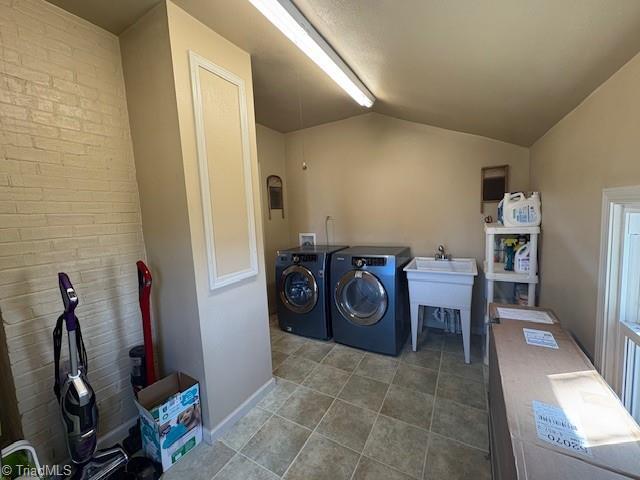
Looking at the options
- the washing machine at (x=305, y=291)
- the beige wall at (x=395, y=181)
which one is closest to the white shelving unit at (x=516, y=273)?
the beige wall at (x=395, y=181)

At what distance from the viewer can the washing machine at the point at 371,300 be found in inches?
95.7

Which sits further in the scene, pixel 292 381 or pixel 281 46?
pixel 292 381

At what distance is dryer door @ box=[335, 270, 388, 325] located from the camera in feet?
8.11

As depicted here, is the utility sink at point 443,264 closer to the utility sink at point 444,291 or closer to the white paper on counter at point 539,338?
the utility sink at point 444,291

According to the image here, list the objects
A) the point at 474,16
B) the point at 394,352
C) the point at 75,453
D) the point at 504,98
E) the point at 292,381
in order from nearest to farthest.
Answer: the point at 474,16
the point at 75,453
the point at 504,98
the point at 292,381
the point at 394,352

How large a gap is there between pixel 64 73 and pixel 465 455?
125 inches

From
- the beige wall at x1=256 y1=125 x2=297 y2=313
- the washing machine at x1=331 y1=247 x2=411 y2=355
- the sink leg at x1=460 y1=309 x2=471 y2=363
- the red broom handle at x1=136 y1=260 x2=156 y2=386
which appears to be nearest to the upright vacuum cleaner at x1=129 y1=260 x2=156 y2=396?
the red broom handle at x1=136 y1=260 x2=156 y2=386

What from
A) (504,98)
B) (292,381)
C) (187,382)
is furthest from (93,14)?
(292,381)

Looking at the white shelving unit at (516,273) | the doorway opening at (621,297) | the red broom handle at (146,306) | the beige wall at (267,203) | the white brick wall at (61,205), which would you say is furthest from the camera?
the beige wall at (267,203)

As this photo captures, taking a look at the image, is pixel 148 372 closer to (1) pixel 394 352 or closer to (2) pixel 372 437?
(2) pixel 372 437

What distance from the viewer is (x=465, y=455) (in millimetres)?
1503

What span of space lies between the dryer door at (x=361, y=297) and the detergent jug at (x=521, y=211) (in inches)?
47.5

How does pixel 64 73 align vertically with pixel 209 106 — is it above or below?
above

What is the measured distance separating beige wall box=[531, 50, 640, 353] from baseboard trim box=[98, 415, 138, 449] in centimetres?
274
